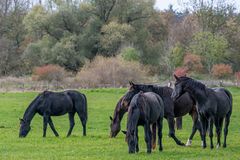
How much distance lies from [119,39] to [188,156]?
4729 centimetres

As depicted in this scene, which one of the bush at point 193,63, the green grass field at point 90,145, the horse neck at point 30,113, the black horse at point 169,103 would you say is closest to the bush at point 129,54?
the bush at point 193,63

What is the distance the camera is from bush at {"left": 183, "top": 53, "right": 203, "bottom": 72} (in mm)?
66000

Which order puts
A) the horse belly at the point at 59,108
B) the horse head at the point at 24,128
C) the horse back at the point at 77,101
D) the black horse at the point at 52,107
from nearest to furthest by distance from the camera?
the horse head at the point at 24,128, the black horse at the point at 52,107, the horse belly at the point at 59,108, the horse back at the point at 77,101

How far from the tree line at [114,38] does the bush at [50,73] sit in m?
4.32

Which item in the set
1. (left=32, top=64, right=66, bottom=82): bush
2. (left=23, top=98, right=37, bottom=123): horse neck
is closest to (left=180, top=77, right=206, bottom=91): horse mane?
(left=23, top=98, right=37, bottom=123): horse neck

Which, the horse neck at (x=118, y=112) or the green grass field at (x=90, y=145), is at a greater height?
the horse neck at (x=118, y=112)

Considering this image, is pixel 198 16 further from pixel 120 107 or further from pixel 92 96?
pixel 120 107

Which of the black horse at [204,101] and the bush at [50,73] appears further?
the bush at [50,73]

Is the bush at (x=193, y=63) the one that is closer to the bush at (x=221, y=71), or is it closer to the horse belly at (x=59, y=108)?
the bush at (x=221, y=71)

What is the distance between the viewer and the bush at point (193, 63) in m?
66.0

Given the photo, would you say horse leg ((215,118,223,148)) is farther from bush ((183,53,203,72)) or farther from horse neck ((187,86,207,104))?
bush ((183,53,203,72))

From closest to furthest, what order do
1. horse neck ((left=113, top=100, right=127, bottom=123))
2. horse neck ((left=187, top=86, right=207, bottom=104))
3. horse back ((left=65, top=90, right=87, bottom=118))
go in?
horse neck ((left=187, top=86, right=207, bottom=104)) → horse neck ((left=113, top=100, right=127, bottom=123)) → horse back ((left=65, top=90, right=87, bottom=118))

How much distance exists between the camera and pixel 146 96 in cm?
1444

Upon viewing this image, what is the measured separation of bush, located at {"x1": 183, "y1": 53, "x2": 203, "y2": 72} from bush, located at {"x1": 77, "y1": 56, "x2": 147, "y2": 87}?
14.7 meters
